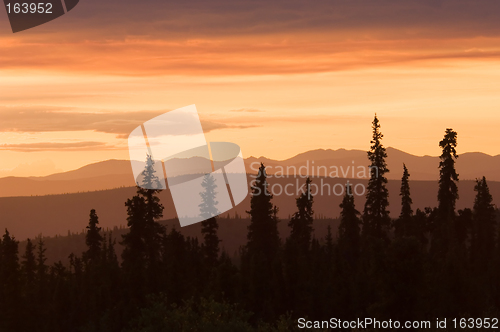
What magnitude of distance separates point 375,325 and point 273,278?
743 inches

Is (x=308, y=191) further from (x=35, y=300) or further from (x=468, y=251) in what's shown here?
(x=35, y=300)

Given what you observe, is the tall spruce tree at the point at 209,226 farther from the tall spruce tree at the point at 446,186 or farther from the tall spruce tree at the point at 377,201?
the tall spruce tree at the point at 446,186

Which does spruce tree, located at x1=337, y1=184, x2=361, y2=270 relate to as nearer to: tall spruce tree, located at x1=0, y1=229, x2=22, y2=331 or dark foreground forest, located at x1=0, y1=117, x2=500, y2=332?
dark foreground forest, located at x1=0, y1=117, x2=500, y2=332

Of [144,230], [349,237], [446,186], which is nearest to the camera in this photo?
[144,230]

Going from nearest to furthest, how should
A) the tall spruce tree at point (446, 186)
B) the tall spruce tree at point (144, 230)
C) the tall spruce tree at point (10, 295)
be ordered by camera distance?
the tall spruce tree at point (10, 295) < the tall spruce tree at point (144, 230) < the tall spruce tree at point (446, 186)

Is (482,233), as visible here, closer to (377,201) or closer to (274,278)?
(377,201)

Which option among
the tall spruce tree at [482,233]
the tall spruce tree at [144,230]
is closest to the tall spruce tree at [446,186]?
the tall spruce tree at [482,233]

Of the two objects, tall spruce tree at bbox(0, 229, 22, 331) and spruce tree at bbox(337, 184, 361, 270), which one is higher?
spruce tree at bbox(337, 184, 361, 270)

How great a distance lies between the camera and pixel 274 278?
58750 mm

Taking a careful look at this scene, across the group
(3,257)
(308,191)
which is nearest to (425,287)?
(308,191)

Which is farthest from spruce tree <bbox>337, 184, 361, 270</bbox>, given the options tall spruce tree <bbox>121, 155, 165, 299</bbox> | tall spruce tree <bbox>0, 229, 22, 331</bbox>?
tall spruce tree <bbox>0, 229, 22, 331</bbox>

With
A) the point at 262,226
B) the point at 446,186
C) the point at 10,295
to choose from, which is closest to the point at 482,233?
the point at 446,186

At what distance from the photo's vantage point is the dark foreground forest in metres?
43.1

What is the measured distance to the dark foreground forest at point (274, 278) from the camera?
43.1 m
